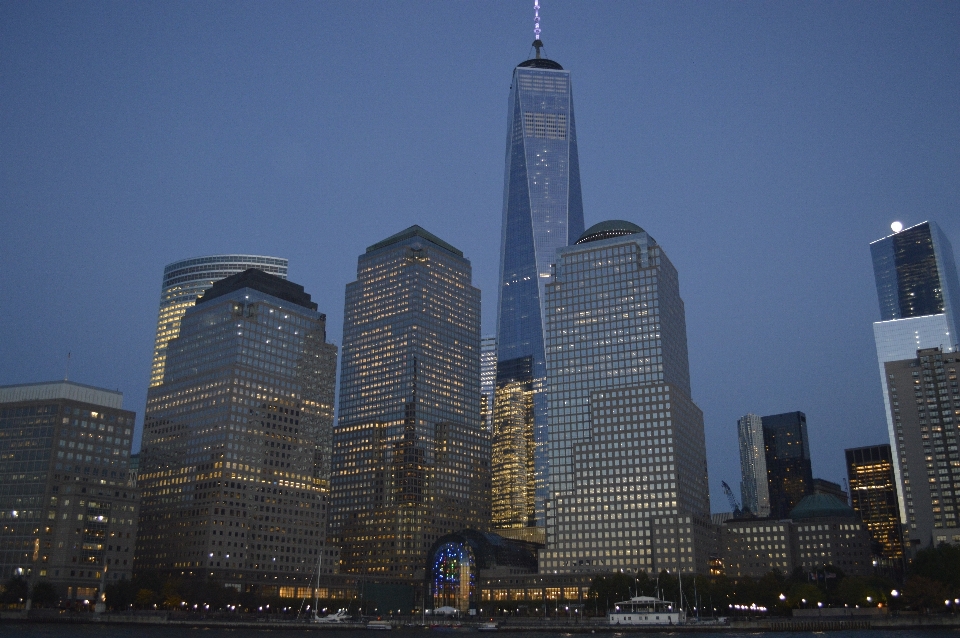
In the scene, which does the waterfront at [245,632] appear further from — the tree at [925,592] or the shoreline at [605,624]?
the tree at [925,592]

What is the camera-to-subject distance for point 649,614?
188750 millimetres

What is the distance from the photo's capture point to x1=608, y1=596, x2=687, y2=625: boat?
187750mm

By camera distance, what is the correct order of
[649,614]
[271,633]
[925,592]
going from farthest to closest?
[649,614] → [925,592] → [271,633]

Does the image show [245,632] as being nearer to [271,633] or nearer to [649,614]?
[271,633]

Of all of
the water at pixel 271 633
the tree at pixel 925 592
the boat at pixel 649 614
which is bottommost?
the water at pixel 271 633

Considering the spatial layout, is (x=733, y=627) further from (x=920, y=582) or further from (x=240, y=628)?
(x=240, y=628)

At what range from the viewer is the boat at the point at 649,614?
188 metres

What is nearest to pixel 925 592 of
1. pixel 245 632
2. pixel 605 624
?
pixel 605 624

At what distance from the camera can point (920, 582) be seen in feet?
616

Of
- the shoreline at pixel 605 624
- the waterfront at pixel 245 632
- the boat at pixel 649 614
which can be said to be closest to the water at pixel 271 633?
the waterfront at pixel 245 632

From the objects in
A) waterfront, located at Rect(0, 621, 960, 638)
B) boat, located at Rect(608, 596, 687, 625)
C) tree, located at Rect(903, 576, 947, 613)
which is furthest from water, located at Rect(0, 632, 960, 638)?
tree, located at Rect(903, 576, 947, 613)

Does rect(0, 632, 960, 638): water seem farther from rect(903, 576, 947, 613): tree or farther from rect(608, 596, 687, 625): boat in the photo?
rect(903, 576, 947, 613): tree

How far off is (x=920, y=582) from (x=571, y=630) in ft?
247

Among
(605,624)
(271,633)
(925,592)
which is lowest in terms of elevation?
(271,633)
